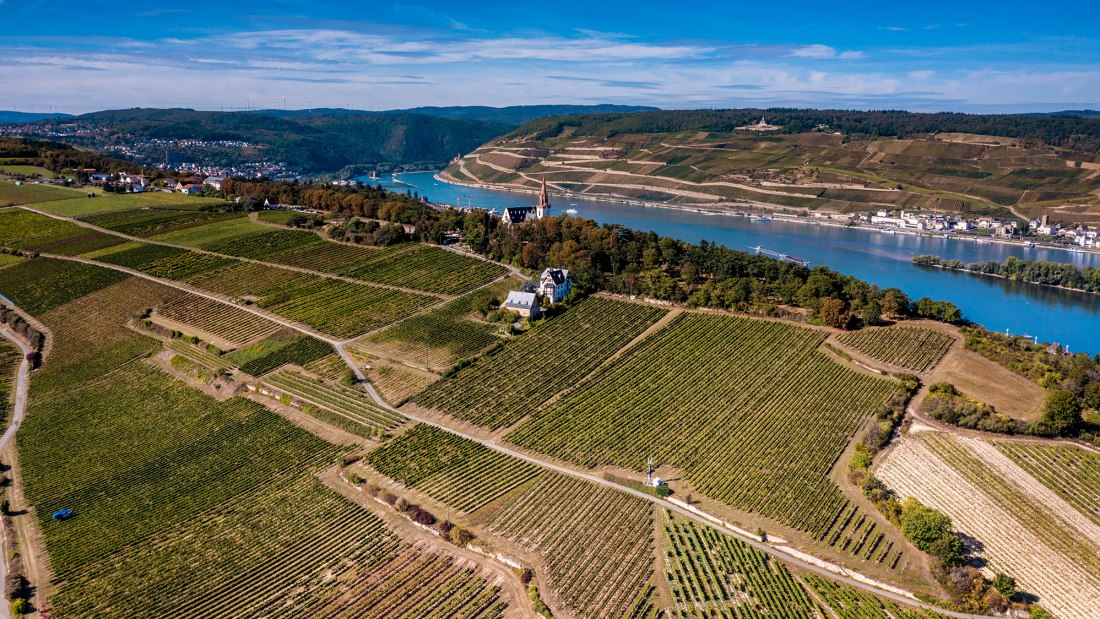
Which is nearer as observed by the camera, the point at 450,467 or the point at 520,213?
the point at 450,467

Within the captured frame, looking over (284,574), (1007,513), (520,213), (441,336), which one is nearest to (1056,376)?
(1007,513)

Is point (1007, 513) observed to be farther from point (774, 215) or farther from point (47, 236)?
point (774, 215)

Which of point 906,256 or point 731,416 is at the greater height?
point 731,416

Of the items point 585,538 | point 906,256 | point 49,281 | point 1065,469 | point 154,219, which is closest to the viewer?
point 585,538

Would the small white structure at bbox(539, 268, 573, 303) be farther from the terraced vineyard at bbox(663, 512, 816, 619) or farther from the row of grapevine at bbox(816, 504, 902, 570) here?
the row of grapevine at bbox(816, 504, 902, 570)

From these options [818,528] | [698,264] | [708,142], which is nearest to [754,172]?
[708,142]

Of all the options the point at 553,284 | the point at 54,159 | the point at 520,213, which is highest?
the point at 54,159

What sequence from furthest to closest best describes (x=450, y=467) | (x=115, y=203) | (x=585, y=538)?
(x=115, y=203), (x=450, y=467), (x=585, y=538)
